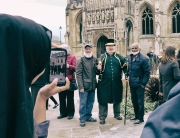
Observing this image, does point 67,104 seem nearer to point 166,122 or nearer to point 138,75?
point 138,75

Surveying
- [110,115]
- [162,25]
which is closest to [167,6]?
[162,25]

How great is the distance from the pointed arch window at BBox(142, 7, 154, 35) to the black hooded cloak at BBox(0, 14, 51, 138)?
3191 cm

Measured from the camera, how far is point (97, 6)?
111ft

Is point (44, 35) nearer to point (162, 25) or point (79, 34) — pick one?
point (162, 25)

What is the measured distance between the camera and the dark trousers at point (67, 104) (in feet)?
26.6

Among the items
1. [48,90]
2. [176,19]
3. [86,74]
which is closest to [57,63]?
[48,90]

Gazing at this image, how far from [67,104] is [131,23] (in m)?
25.8

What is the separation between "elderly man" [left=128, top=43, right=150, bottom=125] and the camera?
7266 mm

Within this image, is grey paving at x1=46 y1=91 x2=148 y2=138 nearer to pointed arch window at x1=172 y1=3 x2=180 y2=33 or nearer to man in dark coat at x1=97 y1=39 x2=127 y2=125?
man in dark coat at x1=97 y1=39 x2=127 y2=125

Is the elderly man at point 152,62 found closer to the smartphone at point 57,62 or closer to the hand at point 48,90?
the smartphone at point 57,62

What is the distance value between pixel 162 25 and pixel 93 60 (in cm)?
2515

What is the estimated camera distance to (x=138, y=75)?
7340 mm

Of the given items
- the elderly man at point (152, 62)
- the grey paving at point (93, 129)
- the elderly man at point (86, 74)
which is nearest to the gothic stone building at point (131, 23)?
the elderly man at point (152, 62)

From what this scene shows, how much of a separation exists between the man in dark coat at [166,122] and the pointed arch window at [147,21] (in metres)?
32.0
